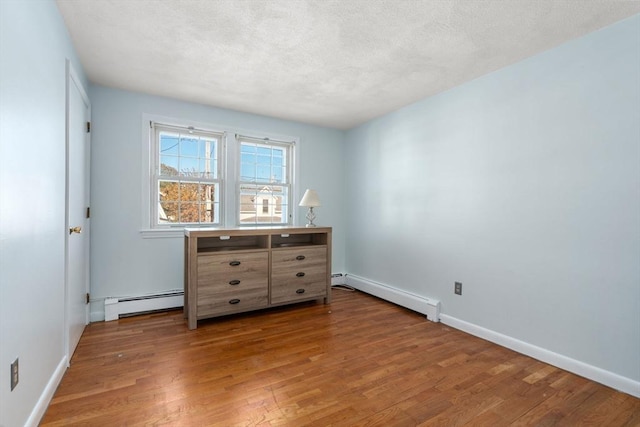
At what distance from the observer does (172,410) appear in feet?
5.36

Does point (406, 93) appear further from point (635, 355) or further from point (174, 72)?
point (635, 355)

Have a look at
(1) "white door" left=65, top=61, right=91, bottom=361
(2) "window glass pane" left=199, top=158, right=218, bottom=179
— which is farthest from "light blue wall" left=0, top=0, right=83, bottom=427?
(2) "window glass pane" left=199, top=158, right=218, bottom=179

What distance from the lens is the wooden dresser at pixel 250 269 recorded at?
287 centimetres

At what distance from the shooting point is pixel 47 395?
5.40 ft

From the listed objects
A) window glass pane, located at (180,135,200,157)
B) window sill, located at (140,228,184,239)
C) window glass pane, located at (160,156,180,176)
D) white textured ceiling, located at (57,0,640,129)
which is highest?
white textured ceiling, located at (57,0,640,129)

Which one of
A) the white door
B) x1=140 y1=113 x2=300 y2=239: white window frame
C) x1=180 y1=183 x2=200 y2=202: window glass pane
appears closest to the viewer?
the white door

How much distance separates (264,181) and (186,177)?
980 mm

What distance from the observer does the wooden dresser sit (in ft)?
9.41

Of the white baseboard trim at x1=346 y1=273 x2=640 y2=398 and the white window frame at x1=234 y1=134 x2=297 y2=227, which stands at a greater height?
the white window frame at x1=234 y1=134 x2=297 y2=227

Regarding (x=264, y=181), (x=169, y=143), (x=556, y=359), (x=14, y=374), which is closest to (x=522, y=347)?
(x=556, y=359)

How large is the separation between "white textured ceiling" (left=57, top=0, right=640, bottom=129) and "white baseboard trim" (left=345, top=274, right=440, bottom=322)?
222cm

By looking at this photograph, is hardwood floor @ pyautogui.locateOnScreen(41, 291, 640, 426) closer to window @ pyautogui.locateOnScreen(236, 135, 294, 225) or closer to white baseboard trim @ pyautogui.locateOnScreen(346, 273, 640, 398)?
white baseboard trim @ pyautogui.locateOnScreen(346, 273, 640, 398)

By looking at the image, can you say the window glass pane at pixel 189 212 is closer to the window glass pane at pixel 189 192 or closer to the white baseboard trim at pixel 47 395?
the window glass pane at pixel 189 192

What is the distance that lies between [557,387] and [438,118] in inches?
97.0
